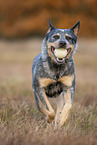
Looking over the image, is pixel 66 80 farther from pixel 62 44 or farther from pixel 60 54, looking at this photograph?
pixel 62 44

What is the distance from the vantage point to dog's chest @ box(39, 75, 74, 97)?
3.86m

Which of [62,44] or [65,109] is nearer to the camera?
[62,44]

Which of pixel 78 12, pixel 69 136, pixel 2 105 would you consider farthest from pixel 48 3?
pixel 69 136

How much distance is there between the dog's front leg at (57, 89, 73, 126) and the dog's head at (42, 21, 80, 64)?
0.58 m

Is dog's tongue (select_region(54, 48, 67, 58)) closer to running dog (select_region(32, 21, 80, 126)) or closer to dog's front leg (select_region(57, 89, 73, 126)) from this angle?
running dog (select_region(32, 21, 80, 126))

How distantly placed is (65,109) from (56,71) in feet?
2.06

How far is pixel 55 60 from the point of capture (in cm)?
382

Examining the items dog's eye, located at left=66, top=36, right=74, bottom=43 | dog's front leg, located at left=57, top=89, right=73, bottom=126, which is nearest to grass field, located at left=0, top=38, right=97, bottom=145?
dog's front leg, located at left=57, top=89, right=73, bottom=126

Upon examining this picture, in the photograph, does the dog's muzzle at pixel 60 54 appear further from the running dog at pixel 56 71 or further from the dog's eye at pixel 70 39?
the dog's eye at pixel 70 39

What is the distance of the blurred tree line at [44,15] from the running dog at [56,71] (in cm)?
1434

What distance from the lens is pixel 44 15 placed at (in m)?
22.9

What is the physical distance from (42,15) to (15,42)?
733cm

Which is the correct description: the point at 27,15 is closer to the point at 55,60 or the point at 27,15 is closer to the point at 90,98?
the point at 90,98

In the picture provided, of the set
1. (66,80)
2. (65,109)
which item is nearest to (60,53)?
(66,80)
